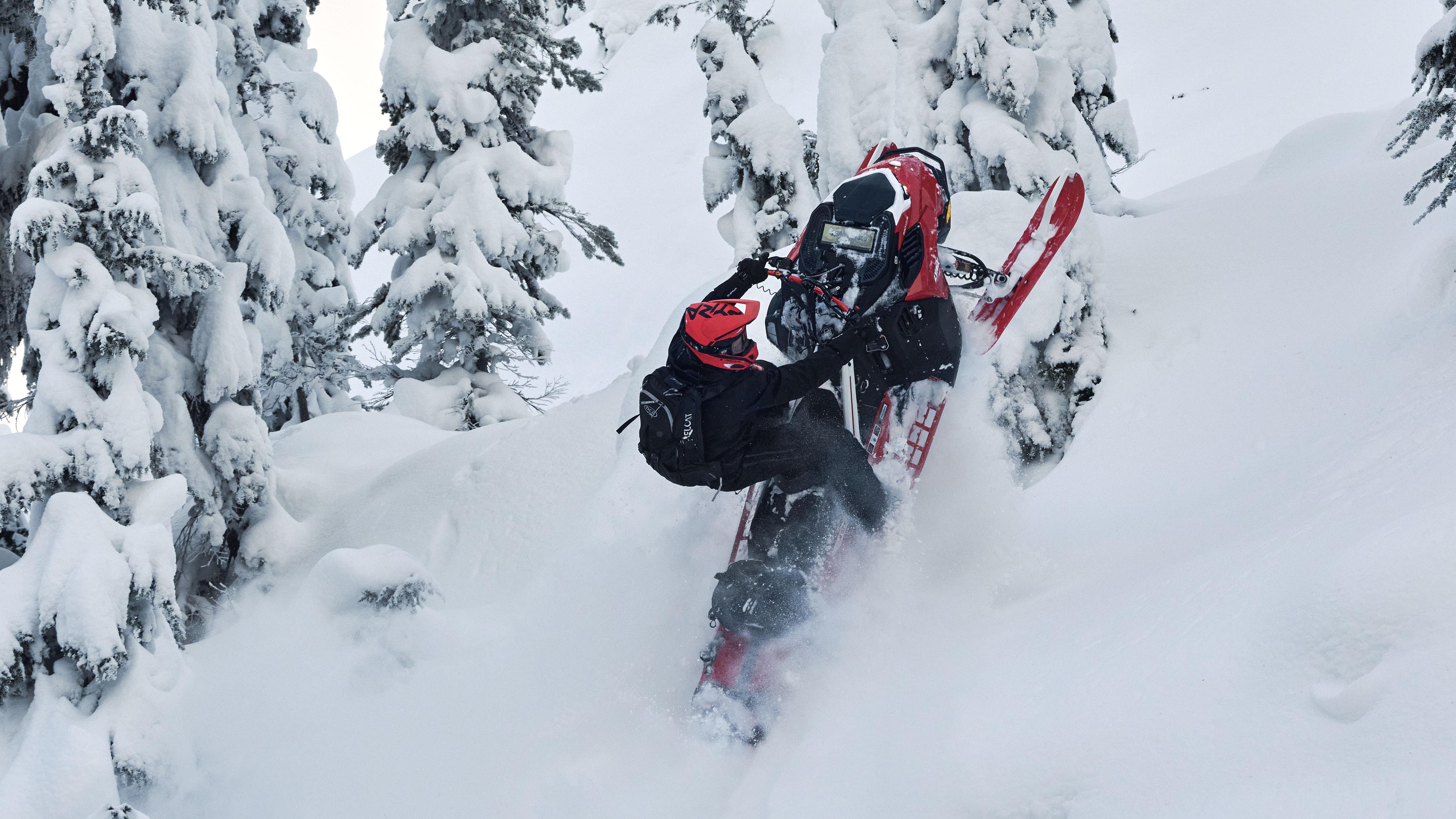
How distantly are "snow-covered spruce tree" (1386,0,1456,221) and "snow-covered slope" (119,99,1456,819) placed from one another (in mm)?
607

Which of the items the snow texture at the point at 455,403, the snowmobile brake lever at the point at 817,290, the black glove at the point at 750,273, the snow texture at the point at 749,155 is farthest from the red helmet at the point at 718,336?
the snow texture at the point at 455,403

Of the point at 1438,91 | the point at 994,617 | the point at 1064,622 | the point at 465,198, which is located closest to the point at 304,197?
the point at 465,198

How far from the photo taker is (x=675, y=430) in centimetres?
461

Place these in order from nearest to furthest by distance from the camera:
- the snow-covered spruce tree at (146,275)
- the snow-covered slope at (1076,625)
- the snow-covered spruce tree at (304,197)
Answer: the snow-covered slope at (1076,625) → the snow-covered spruce tree at (146,275) → the snow-covered spruce tree at (304,197)

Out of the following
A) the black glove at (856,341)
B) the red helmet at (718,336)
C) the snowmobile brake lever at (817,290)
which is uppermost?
the red helmet at (718,336)

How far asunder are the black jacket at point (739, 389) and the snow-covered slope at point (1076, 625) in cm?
119

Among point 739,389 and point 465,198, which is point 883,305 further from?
point 465,198

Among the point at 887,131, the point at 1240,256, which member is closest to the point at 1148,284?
the point at 1240,256

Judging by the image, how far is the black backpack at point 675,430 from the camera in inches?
182

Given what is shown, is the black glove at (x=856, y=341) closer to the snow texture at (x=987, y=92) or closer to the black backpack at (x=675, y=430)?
the black backpack at (x=675, y=430)

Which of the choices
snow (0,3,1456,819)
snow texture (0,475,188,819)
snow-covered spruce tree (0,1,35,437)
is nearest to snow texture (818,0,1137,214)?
snow (0,3,1456,819)

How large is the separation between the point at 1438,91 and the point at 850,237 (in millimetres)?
3065

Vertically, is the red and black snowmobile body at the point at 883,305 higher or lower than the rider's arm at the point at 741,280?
lower

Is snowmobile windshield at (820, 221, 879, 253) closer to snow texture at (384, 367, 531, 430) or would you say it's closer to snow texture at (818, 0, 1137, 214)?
snow texture at (818, 0, 1137, 214)
